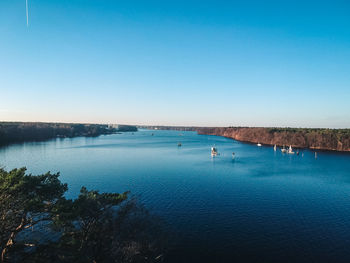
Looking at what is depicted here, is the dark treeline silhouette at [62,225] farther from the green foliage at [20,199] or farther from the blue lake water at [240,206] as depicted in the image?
the blue lake water at [240,206]

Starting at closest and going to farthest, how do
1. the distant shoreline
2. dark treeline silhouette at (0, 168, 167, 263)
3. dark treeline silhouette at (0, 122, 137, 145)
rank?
dark treeline silhouette at (0, 168, 167, 263) → the distant shoreline → dark treeline silhouette at (0, 122, 137, 145)

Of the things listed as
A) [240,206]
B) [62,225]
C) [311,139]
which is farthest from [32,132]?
[311,139]

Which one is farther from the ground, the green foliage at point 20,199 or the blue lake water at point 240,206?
the green foliage at point 20,199

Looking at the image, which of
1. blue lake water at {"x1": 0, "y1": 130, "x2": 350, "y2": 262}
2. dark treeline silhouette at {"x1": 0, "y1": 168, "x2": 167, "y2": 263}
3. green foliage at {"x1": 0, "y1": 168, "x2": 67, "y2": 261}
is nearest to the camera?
green foliage at {"x1": 0, "y1": 168, "x2": 67, "y2": 261}

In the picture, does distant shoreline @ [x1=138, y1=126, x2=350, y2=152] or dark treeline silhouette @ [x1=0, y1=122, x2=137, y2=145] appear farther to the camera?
dark treeline silhouette @ [x1=0, y1=122, x2=137, y2=145]

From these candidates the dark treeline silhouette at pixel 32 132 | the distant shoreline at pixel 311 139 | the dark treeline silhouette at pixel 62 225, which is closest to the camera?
the dark treeline silhouette at pixel 62 225

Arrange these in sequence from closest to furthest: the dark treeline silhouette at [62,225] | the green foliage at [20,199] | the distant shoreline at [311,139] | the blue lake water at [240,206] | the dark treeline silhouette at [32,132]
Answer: the green foliage at [20,199] → the dark treeline silhouette at [62,225] → the blue lake water at [240,206] → the distant shoreline at [311,139] → the dark treeline silhouette at [32,132]

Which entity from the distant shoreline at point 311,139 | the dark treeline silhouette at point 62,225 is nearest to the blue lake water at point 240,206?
the dark treeline silhouette at point 62,225

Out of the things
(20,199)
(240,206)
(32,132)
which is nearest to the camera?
(20,199)

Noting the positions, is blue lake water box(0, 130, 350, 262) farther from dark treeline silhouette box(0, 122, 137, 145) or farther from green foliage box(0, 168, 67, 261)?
dark treeline silhouette box(0, 122, 137, 145)

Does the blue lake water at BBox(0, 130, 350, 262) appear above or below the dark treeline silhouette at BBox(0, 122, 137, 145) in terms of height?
below

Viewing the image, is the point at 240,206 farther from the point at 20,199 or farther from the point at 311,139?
the point at 311,139

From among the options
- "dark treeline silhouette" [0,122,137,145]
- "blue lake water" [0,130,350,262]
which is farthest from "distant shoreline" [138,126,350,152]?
"dark treeline silhouette" [0,122,137,145]
